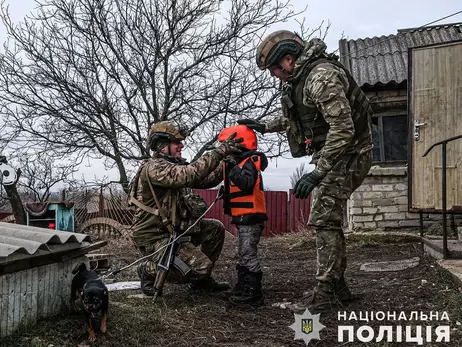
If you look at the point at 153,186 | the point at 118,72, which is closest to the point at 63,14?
the point at 118,72

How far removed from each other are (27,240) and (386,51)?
839 cm

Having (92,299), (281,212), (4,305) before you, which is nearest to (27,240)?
(4,305)

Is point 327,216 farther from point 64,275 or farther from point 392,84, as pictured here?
point 392,84

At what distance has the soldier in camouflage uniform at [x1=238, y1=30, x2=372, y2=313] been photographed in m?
3.75

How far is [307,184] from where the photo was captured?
12.1ft

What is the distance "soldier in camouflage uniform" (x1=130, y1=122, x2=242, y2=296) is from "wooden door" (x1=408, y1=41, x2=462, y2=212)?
3518 millimetres

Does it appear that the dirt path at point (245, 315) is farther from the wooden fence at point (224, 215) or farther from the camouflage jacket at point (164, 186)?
the wooden fence at point (224, 215)

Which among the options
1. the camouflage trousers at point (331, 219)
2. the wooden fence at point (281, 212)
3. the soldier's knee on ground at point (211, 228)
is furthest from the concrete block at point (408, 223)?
the wooden fence at point (281, 212)

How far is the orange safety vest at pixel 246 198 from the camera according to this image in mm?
4402

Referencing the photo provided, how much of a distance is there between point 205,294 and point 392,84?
5.68 meters

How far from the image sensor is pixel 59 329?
3508 millimetres

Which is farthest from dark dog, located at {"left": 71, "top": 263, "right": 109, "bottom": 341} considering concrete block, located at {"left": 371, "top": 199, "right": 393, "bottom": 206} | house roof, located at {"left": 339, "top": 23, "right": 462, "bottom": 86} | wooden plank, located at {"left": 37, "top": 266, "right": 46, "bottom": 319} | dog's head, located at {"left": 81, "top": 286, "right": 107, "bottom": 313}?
house roof, located at {"left": 339, "top": 23, "right": 462, "bottom": 86}

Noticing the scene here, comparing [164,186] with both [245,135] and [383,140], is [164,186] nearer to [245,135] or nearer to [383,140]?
[245,135]

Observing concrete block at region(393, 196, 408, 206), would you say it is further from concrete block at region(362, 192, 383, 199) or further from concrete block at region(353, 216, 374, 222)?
concrete block at region(353, 216, 374, 222)
